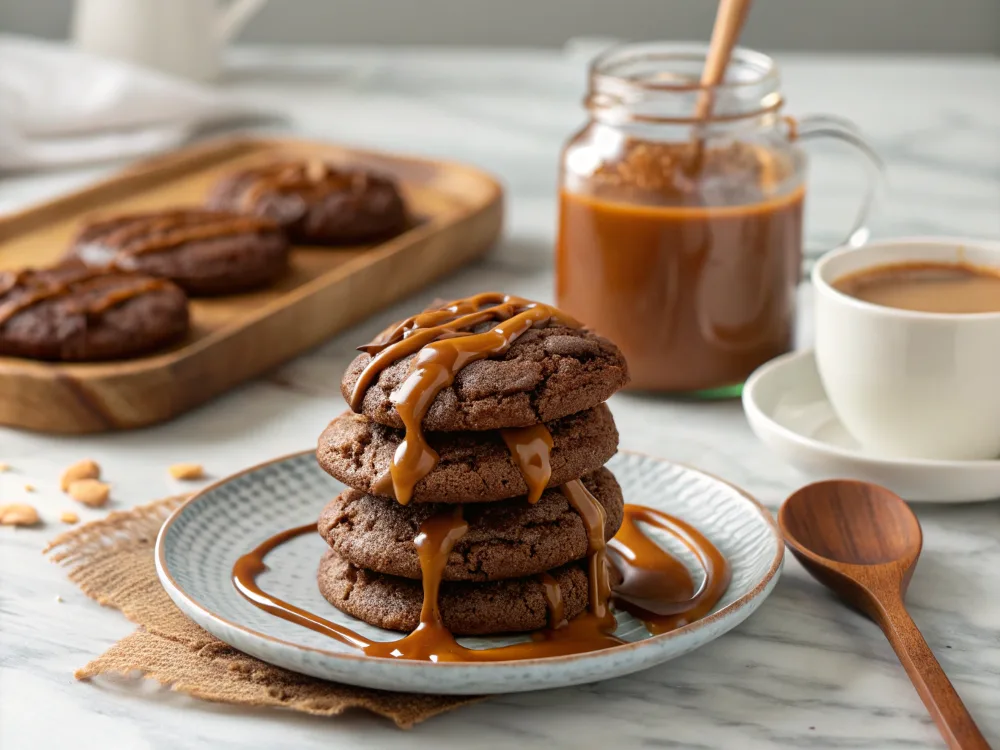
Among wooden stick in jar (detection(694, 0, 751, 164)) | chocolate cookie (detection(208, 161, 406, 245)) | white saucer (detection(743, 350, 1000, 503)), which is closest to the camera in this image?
white saucer (detection(743, 350, 1000, 503))

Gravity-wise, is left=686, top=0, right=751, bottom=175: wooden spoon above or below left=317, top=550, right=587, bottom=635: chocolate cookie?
above

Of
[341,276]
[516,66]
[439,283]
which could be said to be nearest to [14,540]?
[341,276]

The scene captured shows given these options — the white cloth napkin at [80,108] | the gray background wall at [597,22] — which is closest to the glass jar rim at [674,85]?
the white cloth napkin at [80,108]

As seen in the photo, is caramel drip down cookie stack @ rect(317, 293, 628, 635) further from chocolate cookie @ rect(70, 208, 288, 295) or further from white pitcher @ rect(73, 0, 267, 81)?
white pitcher @ rect(73, 0, 267, 81)

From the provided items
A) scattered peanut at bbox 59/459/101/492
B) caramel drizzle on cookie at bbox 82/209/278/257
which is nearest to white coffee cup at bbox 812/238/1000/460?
scattered peanut at bbox 59/459/101/492

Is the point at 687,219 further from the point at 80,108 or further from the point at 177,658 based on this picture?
the point at 80,108

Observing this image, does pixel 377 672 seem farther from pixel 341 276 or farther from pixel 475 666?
pixel 341 276

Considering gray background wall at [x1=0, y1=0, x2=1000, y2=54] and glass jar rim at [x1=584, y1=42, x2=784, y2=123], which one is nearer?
glass jar rim at [x1=584, y1=42, x2=784, y2=123]
